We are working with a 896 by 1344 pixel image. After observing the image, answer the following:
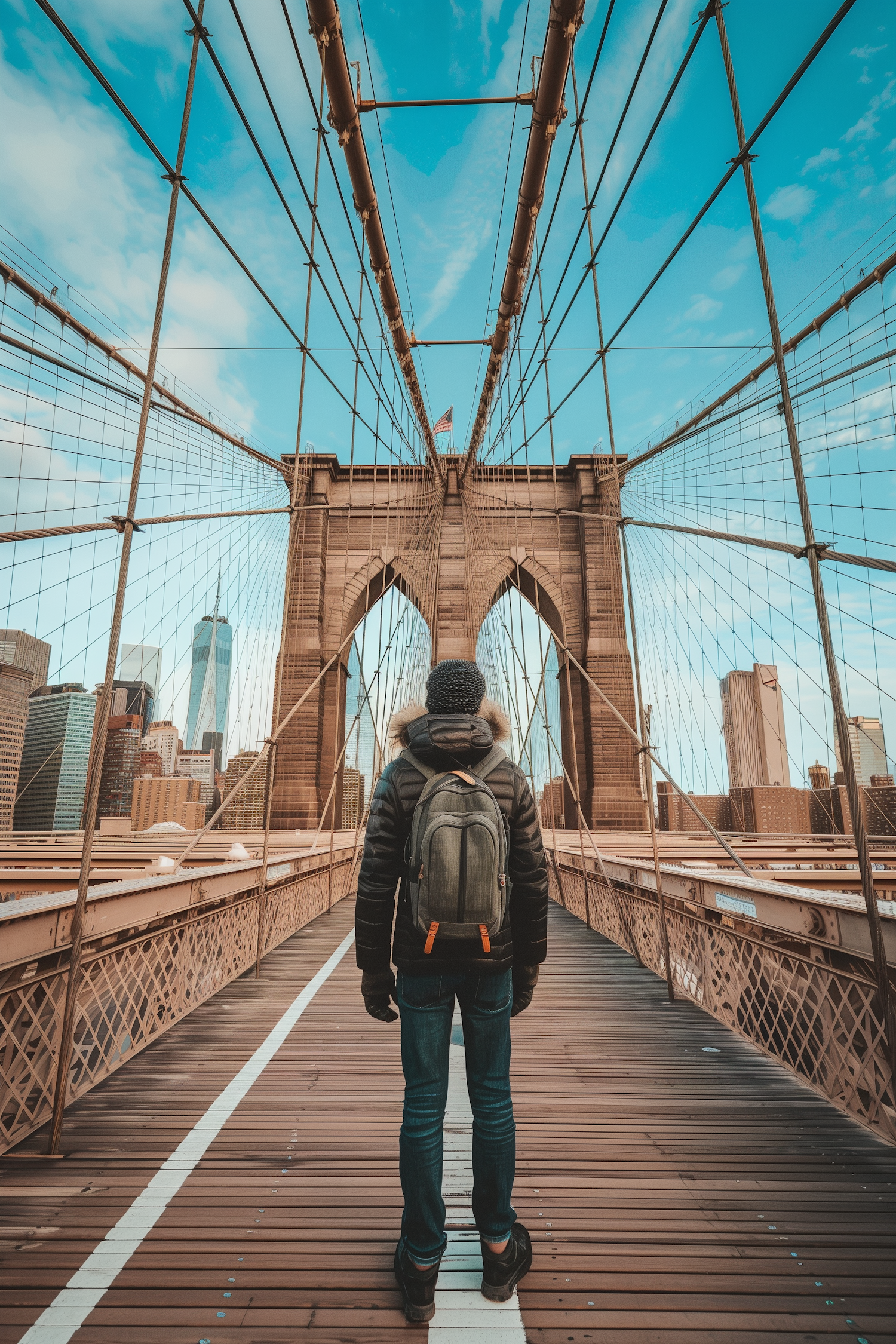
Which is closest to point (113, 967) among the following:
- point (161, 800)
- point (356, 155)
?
point (356, 155)

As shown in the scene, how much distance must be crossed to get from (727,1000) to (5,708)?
29.1 ft

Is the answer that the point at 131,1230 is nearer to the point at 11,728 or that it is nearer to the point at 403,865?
the point at 403,865

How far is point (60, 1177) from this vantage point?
170cm

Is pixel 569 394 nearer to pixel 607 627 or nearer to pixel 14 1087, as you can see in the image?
pixel 14 1087

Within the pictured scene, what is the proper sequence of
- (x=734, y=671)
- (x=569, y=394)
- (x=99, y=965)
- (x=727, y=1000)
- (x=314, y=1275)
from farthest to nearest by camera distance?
(x=734, y=671), (x=569, y=394), (x=727, y=1000), (x=99, y=965), (x=314, y=1275)

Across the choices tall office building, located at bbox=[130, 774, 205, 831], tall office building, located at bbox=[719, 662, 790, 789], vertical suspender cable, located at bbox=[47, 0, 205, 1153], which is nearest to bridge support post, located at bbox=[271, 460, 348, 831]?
tall office building, located at bbox=[130, 774, 205, 831]

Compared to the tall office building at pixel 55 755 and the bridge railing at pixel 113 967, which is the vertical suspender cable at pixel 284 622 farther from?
the tall office building at pixel 55 755

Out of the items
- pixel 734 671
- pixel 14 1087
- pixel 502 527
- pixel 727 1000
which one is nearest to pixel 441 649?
pixel 502 527

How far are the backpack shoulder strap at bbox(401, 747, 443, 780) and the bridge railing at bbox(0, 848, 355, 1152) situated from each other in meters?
1.31

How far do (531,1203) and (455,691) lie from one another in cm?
129

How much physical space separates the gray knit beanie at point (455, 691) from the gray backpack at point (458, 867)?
216 millimetres

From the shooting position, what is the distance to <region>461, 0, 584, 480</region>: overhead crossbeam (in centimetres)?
502

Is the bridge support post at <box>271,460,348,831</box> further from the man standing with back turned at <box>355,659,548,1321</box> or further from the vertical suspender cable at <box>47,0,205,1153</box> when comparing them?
the man standing with back turned at <box>355,659,548,1321</box>

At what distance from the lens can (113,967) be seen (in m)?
2.41
